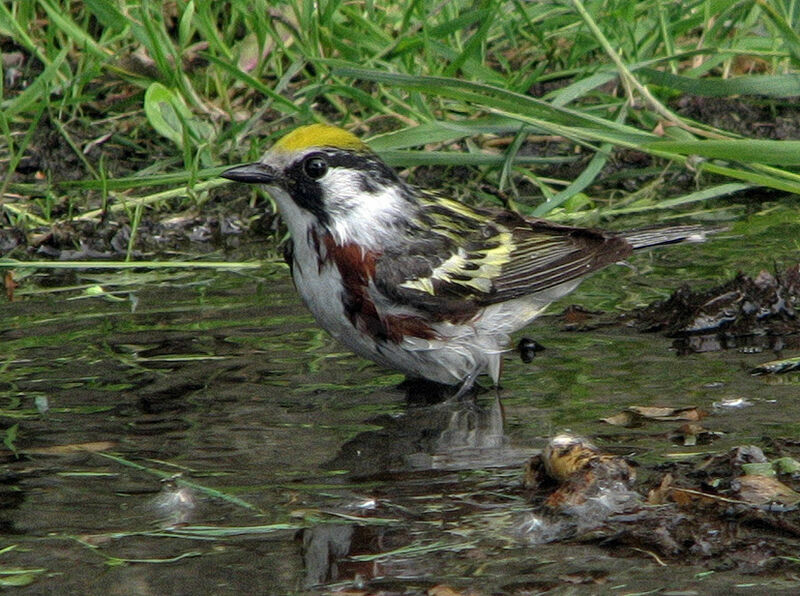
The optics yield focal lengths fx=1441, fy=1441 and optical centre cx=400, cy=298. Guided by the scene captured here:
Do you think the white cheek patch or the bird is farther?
the white cheek patch

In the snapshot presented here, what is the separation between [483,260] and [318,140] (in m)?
0.79

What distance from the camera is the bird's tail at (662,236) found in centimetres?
574

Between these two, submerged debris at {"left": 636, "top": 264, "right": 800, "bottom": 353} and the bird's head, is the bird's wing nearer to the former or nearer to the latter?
the bird's head

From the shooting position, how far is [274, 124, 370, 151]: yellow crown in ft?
17.6

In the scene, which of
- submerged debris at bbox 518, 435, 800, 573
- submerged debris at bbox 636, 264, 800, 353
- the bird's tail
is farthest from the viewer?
the bird's tail

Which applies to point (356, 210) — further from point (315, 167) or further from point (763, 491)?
point (763, 491)

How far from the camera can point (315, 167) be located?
537 centimetres

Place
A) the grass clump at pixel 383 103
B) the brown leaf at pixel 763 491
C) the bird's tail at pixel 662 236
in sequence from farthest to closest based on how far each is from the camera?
the grass clump at pixel 383 103
the bird's tail at pixel 662 236
the brown leaf at pixel 763 491

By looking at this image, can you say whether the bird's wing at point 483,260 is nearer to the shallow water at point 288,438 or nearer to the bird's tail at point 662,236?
the bird's tail at point 662,236

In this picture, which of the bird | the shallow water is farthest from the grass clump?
the bird

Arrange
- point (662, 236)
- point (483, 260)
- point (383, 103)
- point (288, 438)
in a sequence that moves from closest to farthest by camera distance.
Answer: point (288, 438), point (483, 260), point (662, 236), point (383, 103)

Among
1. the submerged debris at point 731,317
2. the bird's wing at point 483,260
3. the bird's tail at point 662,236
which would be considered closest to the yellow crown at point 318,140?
the bird's wing at point 483,260

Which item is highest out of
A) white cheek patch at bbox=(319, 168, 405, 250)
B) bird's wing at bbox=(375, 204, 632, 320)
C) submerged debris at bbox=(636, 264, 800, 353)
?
white cheek patch at bbox=(319, 168, 405, 250)

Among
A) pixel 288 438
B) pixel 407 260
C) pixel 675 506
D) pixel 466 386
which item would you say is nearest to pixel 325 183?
pixel 407 260
